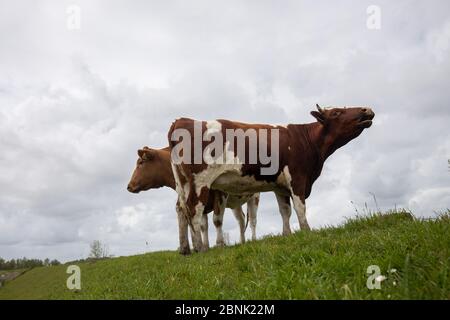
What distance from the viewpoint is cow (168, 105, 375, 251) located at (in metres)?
10.8

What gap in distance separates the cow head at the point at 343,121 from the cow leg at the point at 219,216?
4.23m

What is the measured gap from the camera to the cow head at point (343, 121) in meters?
12.2

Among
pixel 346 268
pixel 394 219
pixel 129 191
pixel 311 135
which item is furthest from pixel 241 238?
pixel 346 268

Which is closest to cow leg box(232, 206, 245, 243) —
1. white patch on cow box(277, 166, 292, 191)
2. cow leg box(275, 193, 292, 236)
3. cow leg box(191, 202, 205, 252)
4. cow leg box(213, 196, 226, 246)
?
cow leg box(213, 196, 226, 246)

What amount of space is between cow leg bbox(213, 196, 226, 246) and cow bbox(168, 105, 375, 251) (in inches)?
96.2

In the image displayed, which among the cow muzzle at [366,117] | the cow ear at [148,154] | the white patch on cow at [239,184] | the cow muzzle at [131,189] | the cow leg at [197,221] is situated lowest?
the cow leg at [197,221]

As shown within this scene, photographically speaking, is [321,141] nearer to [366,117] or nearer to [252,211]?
[366,117]

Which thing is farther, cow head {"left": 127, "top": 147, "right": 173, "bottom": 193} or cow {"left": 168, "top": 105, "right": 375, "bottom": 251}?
cow head {"left": 127, "top": 147, "right": 173, "bottom": 193}

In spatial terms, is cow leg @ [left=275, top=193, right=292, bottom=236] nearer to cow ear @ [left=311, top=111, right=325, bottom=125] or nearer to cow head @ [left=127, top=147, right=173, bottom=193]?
cow ear @ [left=311, top=111, right=325, bottom=125]

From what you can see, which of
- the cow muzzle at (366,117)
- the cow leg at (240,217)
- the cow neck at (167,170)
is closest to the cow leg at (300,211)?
the cow muzzle at (366,117)

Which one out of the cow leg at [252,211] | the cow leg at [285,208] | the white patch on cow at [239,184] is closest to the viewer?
the white patch on cow at [239,184]

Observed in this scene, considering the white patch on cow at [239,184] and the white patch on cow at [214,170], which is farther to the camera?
the white patch on cow at [239,184]

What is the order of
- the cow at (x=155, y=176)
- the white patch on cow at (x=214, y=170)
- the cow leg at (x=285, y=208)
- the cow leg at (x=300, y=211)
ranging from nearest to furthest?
the white patch on cow at (x=214, y=170) → the cow leg at (x=300, y=211) → the cow leg at (x=285, y=208) → the cow at (x=155, y=176)

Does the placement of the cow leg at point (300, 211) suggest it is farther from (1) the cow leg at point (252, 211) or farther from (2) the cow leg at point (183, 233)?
(1) the cow leg at point (252, 211)
